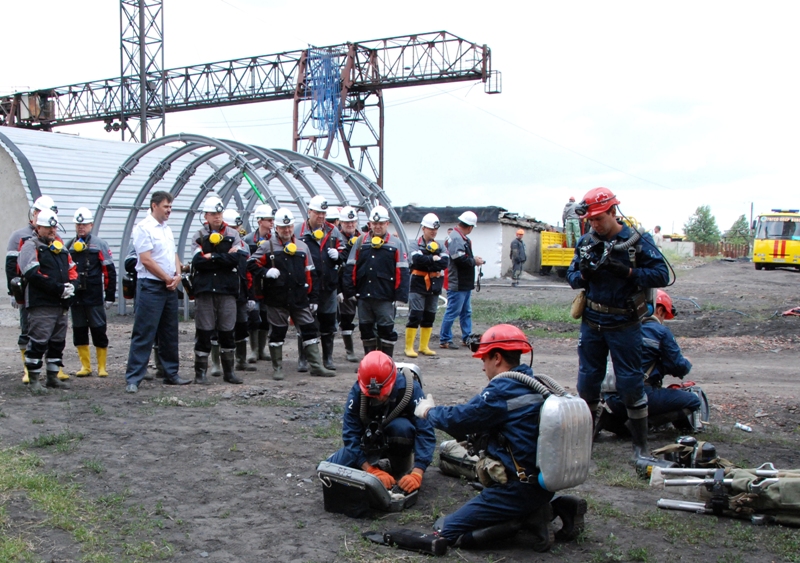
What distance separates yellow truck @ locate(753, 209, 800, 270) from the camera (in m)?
36.7

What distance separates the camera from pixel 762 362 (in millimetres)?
11203

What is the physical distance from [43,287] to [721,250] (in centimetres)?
7003

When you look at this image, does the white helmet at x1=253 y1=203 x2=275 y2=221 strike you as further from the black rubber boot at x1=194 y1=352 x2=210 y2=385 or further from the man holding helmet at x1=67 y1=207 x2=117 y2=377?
the black rubber boot at x1=194 y1=352 x2=210 y2=385

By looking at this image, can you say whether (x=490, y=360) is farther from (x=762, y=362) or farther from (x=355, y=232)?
(x=762, y=362)

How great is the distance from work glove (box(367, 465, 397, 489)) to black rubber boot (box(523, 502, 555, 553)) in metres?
1.03

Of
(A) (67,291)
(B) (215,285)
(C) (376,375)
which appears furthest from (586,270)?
(A) (67,291)

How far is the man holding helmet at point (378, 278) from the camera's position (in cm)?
997

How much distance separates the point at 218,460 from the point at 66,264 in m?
4.00

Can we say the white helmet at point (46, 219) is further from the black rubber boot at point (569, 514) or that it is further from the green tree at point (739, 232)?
the green tree at point (739, 232)

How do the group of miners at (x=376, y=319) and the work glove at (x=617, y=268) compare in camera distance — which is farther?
the work glove at (x=617, y=268)

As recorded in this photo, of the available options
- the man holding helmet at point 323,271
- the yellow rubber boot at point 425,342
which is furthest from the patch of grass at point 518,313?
the man holding helmet at point 323,271

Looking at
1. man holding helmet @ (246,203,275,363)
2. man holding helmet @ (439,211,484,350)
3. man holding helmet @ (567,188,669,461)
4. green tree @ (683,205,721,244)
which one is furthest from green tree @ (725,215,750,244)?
man holding helmet @ (567,188,669,461)

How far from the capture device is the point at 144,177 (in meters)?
19.8

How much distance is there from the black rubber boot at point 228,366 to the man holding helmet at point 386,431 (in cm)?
422
